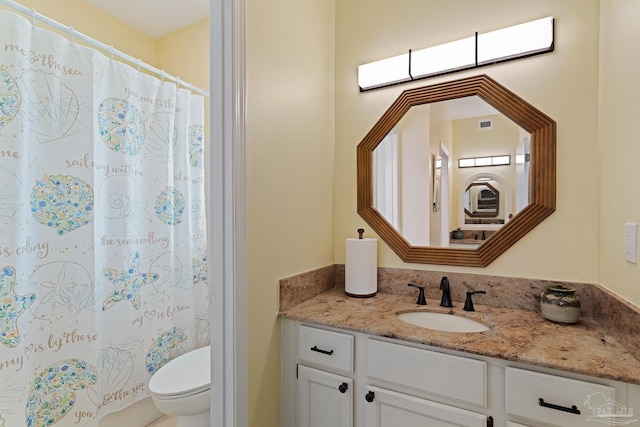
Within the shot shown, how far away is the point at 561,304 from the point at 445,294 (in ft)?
1.40

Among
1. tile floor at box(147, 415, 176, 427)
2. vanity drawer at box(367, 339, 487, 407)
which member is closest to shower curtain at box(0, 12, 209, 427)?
tile floor at box(147, 415, 176, 427)

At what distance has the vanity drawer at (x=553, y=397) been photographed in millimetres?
813

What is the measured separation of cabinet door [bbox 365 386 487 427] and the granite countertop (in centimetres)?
21

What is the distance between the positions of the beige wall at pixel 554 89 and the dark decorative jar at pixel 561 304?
0.45 ft

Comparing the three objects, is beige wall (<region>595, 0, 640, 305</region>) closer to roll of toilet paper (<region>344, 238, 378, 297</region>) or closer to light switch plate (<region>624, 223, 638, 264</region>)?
light switch plate (<region>624, 223, 638, 264</region>)

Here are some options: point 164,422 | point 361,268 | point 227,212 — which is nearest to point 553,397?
point 361,268

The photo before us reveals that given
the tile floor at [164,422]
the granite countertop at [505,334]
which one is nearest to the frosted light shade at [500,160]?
the granite countertop at [505,334]

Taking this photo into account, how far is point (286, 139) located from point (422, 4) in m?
1.03

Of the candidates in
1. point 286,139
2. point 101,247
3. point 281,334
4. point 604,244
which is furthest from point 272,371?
point 604,244

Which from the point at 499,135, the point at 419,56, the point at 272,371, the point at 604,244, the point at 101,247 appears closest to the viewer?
the point at 604,244

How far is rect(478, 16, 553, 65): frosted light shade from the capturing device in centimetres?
128

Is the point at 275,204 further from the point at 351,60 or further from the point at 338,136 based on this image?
the point at 351,60

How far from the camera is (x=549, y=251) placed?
129cm

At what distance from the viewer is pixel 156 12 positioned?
7.14 ft
